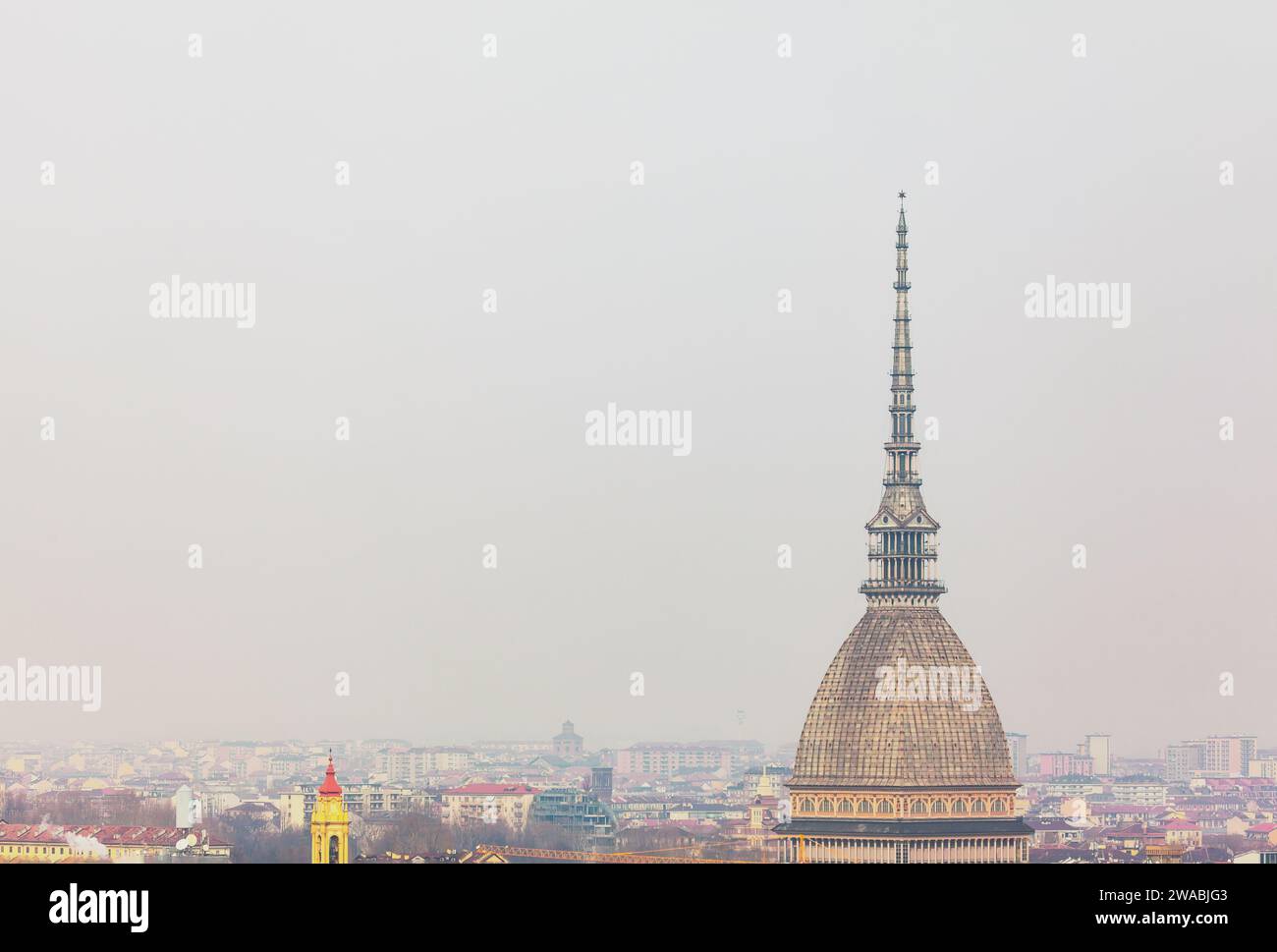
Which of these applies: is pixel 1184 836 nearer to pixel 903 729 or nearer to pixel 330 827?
pixel 903 729

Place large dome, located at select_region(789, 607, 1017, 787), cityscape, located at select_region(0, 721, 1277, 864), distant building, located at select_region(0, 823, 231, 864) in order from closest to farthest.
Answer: distant building, located at select_region(0, 823, 231, 864) → cityscape, located at select_region(0, 721, 1277, 864) → large dome, located at select_region(789, 607, 1017, 787)

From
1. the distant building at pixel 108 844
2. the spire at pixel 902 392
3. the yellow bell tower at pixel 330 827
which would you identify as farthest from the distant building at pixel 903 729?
the yellow bell tower at pixel 330 827

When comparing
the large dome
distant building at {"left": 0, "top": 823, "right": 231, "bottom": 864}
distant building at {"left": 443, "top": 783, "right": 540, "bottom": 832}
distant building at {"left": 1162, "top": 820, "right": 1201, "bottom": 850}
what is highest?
the large dome

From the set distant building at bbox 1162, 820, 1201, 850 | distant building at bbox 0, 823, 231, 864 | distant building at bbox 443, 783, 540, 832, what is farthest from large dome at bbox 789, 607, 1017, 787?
distant building at bbox 0, 823, 231, 864

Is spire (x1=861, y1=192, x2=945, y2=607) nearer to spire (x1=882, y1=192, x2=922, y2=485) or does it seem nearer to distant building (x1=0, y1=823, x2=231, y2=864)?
spire (x1=882, y1=192, x2=922, y2=485)

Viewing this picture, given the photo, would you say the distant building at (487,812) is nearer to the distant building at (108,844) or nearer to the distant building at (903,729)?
the distant building at (903,729)

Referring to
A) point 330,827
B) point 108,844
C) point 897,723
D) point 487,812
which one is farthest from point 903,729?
point 330,827
